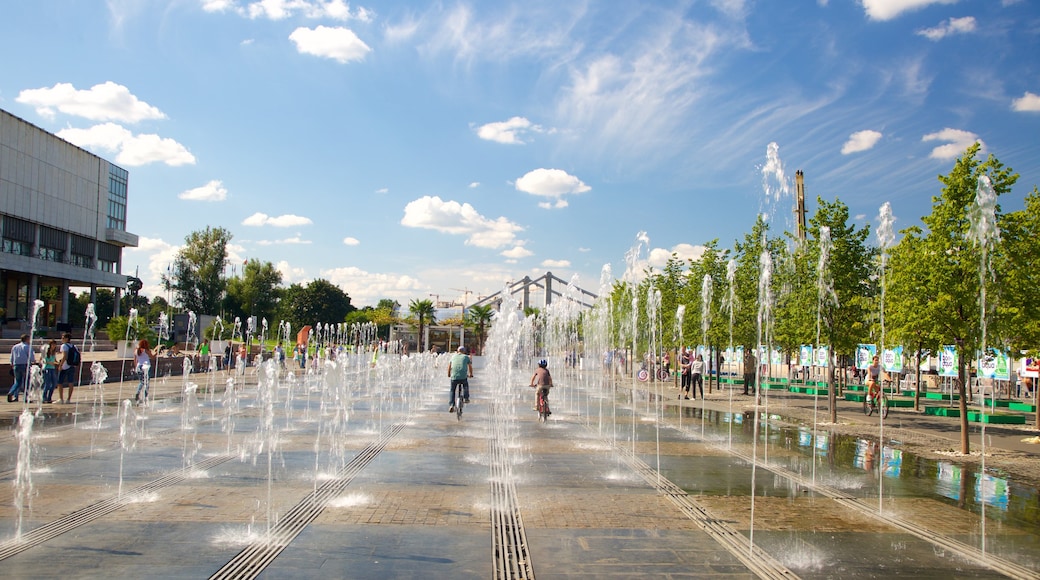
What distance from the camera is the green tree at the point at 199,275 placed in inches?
3246

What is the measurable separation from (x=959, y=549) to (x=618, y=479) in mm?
3974

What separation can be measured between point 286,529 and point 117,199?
83943 mm

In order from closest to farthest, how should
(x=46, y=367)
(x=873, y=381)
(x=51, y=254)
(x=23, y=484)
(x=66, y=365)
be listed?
(x=23, y=484) → (x=46, y=367) → (x=66, y=365) → (x=873, y=381) → (x=51, y=254)

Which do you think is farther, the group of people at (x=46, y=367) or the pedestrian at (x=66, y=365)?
the pedestrian at (x=66, y=365)

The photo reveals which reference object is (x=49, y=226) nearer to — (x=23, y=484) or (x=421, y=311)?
(x=421, y=311)

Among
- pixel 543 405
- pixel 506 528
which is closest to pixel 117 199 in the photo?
pixel 543 405

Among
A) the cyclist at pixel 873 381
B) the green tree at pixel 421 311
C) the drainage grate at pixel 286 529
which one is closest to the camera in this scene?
the drainage grate at pixel 286 529

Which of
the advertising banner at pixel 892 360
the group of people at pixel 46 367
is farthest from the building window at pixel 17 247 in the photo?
the advertising banner at pixel 892 360

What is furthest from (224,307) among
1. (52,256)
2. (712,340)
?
(712,340)

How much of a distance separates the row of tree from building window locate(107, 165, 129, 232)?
67.8 meters

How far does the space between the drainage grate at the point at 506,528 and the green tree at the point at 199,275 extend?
262ft

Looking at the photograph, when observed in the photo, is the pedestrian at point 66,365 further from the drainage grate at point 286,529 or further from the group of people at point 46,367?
the drainage grate at point 286,529

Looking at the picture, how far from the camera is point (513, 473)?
9.66 metres

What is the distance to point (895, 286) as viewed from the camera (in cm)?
1437
